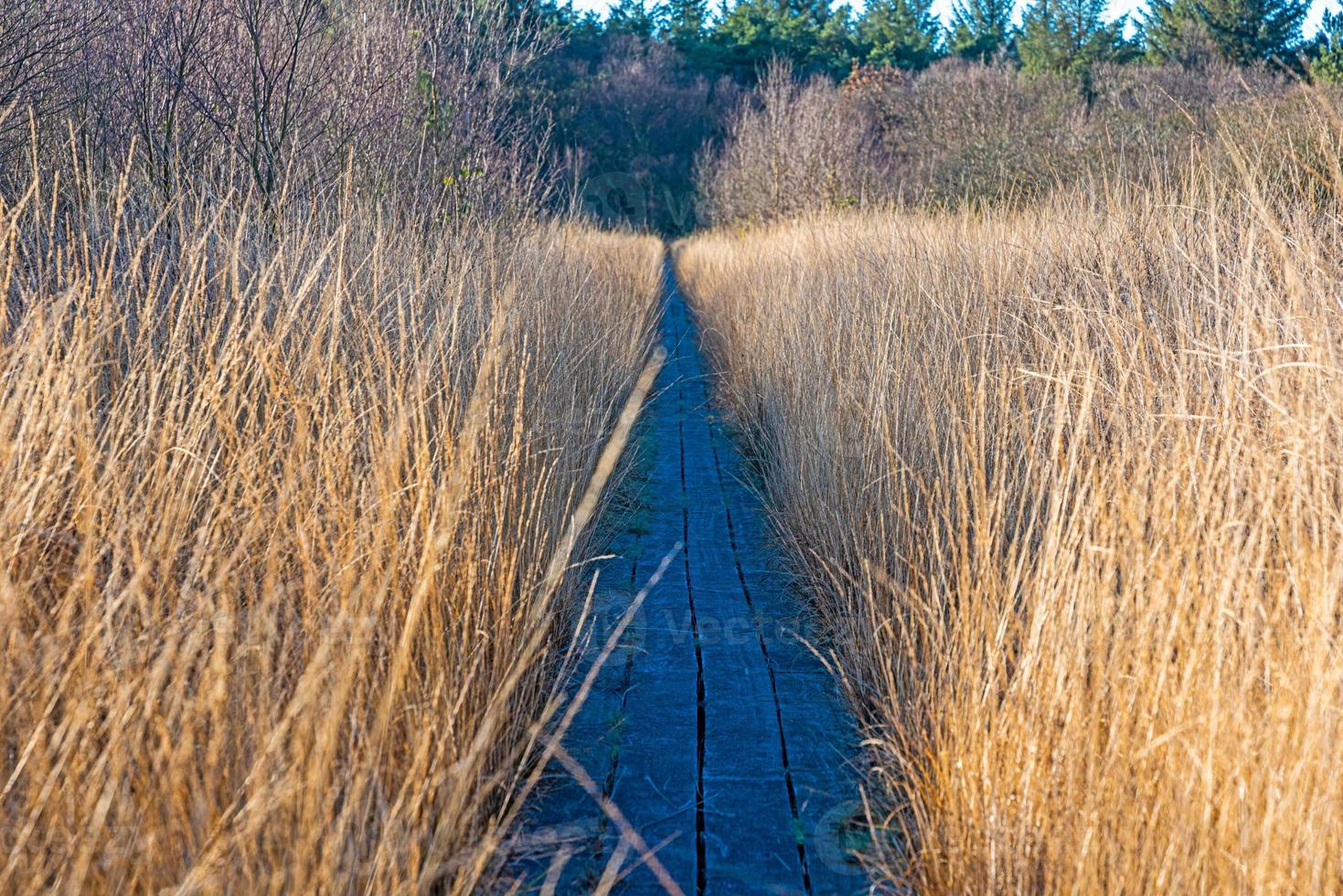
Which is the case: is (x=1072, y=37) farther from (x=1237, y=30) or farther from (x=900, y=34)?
(x=900, y=34)

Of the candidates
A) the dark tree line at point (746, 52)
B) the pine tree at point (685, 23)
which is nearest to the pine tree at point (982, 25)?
the dark tree line at point (746, 52)

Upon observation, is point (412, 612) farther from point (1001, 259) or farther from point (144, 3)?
point (144, 3)

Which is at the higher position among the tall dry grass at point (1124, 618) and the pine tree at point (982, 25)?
the pine tree at point (982, 25)

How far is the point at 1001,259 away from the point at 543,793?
314 cm

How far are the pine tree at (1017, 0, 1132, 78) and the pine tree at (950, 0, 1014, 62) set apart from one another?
17.0ft

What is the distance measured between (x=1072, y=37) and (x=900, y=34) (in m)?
6.85

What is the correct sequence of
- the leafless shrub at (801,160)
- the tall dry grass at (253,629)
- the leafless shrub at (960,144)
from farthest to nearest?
1. the leafless shrub at (801,160)
2. the leafless shrub at (960,144)
3. the tall dry grass at (253,629)

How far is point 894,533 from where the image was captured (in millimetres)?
3146

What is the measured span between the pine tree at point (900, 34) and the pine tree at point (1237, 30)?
7270 mm

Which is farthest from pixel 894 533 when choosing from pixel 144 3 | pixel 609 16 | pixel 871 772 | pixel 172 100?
pixel 609 16

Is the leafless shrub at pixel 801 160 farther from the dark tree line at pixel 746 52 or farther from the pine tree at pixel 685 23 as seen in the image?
the pine tree at pixel 685 23

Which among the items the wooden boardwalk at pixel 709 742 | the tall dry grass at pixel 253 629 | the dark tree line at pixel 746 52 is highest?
the dark tree line at pixel 746 52

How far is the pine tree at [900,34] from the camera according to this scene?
32.3 metres

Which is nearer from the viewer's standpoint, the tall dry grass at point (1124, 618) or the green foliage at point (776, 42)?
the tall dry grass at point (1124, 618)
